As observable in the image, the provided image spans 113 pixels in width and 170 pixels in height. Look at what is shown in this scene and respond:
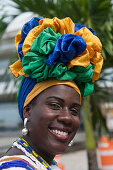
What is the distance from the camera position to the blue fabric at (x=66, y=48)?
1.61 meters

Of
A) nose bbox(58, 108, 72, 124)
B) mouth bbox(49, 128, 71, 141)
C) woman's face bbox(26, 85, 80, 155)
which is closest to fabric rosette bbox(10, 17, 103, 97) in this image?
woman's face bbox(26, 85, 80, 155)

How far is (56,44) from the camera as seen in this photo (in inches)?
64.1

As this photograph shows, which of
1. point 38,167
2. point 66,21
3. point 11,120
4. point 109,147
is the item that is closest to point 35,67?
point 66,21

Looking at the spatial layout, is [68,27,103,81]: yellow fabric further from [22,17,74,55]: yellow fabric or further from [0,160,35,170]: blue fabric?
[0,160,35,170]: blue fabric

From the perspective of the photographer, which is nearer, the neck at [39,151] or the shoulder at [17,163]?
the shoulder at [17,163]

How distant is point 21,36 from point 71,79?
0.51 meters

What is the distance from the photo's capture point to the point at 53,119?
61.2 inches

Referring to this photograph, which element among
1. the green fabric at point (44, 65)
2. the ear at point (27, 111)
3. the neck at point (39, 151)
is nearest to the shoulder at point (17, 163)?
the neck at point (39, 151)

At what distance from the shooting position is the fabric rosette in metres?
1.63

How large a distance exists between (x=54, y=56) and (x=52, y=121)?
42 cm

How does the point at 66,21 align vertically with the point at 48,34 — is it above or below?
above

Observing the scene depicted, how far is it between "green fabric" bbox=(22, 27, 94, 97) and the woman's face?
0.09 meters

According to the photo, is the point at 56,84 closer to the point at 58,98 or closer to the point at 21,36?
the point at 58,98

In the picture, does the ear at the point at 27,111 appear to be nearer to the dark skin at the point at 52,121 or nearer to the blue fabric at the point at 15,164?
the dark skin at the point at 52,121
